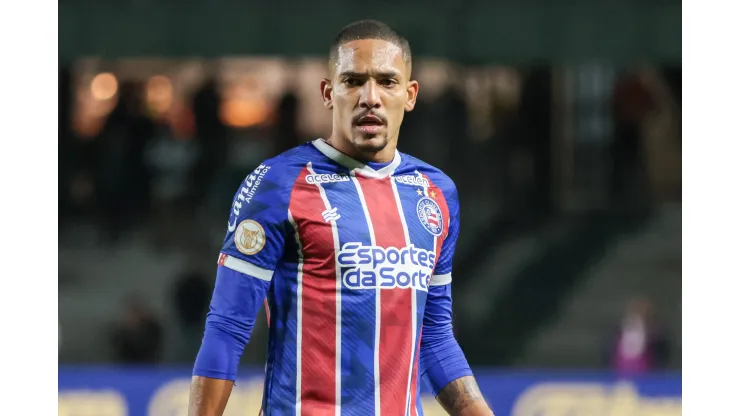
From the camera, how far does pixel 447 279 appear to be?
439 centimetres

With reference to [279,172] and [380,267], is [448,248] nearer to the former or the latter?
[380,267]

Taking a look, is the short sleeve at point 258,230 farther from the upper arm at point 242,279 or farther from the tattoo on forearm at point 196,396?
the tattoo on forearm at point 196,396

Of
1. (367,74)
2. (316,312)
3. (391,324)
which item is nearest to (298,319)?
(316,312)

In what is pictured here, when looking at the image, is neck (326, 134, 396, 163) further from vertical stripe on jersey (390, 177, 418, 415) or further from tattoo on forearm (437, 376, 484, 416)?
tattoo on forearm (437, 376, 484, 416)

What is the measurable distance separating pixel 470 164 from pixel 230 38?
4024 millimetres

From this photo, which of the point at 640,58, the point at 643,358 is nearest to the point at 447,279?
the point at 643,358

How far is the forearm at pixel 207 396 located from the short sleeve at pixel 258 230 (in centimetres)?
35

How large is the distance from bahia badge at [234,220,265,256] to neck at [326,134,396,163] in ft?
1.41

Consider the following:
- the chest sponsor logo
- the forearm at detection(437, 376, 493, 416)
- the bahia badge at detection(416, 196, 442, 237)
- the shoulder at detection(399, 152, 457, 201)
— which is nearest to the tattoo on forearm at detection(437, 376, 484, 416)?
the forearm at detection(437, 376, 493, 416)

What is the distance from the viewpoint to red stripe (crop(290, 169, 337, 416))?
400 centimetres

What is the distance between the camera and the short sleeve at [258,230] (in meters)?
3.96

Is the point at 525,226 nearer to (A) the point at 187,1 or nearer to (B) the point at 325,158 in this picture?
(A) the point at 187,1

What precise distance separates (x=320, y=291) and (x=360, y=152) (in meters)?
0.48

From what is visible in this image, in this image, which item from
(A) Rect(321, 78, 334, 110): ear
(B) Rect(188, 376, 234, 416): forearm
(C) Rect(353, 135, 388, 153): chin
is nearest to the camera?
(B) Rect(188, 376, 234, 416): forearm
